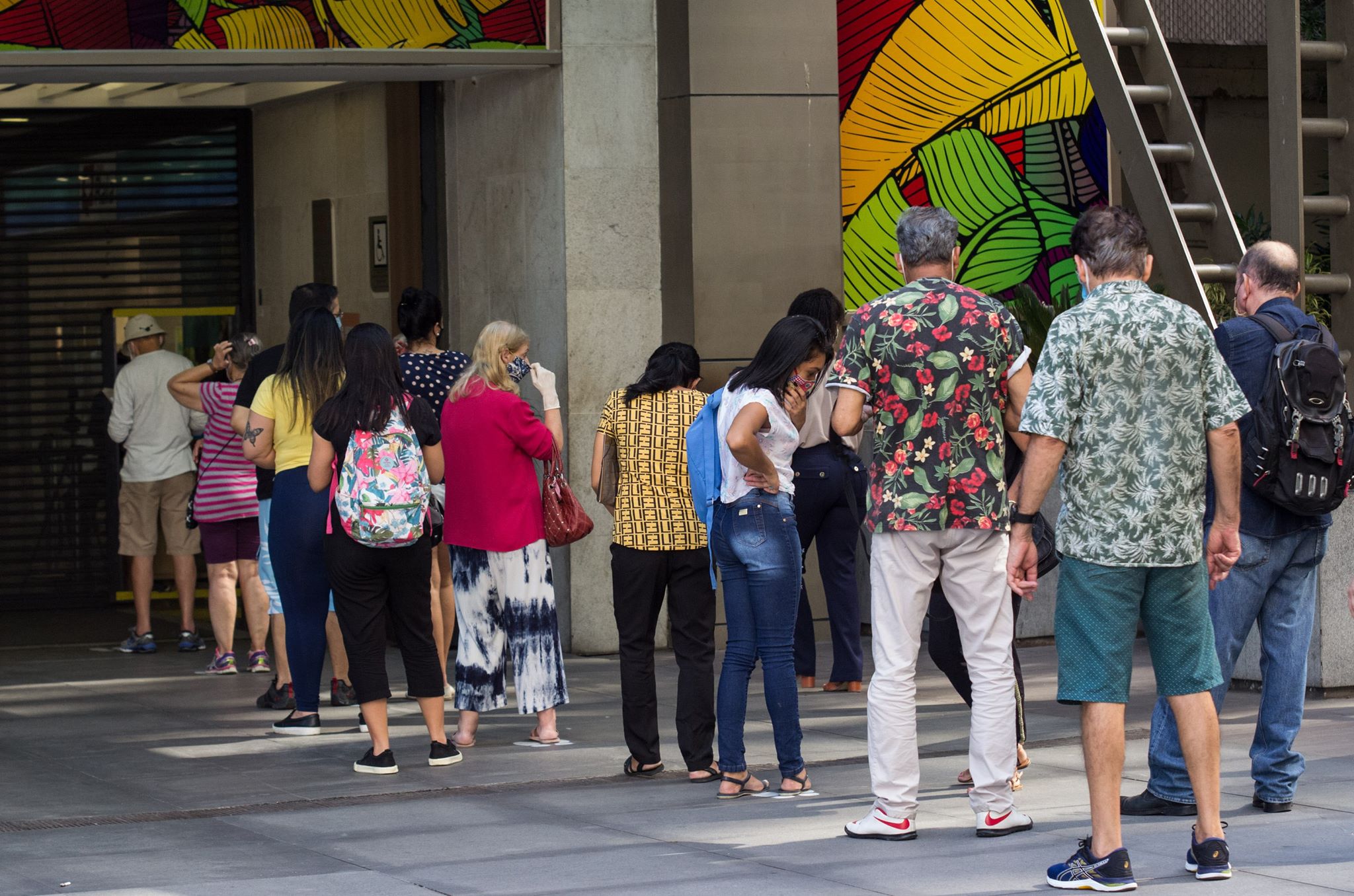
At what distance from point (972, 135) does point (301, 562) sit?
5.64 m

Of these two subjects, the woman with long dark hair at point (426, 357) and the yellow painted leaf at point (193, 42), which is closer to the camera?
the woman with long dark hair at point (426, 357)

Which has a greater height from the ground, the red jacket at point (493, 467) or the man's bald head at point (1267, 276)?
the man's bald head at point (1267, 276)

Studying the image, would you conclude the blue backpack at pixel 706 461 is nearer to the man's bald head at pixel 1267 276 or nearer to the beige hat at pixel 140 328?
the man's bald head at pixel 1267 276

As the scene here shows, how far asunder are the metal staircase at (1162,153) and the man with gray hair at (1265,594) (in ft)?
6.70

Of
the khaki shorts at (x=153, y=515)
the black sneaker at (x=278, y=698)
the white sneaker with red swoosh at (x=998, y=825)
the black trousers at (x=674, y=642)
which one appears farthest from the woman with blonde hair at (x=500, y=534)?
the khaki shorts at (x=153, y=515)

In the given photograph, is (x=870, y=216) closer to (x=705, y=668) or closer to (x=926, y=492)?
(x=705, y=668)

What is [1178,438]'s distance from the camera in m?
5.78

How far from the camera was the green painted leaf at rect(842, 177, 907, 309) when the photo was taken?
1245cm

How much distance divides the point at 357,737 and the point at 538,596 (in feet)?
3.86

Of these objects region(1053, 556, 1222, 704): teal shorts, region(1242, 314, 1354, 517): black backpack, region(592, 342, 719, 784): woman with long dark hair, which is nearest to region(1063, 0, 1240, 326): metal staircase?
region(1242, 314, 1354, 517): black backpack

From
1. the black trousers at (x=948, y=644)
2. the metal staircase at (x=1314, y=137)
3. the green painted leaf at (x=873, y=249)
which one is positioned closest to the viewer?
the black trousers at (x=948, y=644)

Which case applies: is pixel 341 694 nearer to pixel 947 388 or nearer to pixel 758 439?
pixel 758 439

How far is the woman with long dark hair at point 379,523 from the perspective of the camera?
7824mm

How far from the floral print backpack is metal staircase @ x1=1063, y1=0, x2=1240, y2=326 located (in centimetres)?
360
